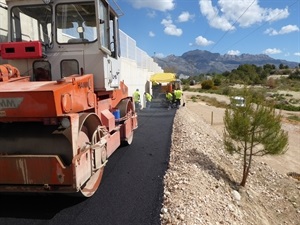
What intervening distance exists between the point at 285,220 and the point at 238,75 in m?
88.7

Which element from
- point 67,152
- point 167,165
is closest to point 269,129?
point 167,165

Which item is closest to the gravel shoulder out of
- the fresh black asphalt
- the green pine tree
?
the fresh black asphalt

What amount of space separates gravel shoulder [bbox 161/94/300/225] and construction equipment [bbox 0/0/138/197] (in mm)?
1448

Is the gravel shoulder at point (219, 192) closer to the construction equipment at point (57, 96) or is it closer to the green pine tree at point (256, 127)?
the green pine tree at point (256, 127)

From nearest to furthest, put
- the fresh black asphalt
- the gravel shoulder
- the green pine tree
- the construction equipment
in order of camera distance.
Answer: the construction equipment
the fresh black asphalt
the gravel shoulder
the green pine tree

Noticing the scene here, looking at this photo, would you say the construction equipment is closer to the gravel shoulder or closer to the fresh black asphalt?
the fresh black asphalt

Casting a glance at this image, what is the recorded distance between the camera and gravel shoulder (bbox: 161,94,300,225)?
5.08 meters

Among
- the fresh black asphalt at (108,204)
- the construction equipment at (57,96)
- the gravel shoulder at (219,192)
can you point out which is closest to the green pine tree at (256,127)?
the gravel shoulder at (219,192)

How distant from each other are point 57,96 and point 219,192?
457cm

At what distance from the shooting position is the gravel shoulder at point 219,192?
5.08 meters

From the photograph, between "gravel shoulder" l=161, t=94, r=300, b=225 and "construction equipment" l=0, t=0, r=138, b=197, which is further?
"gravel shoulder" l=161, t=94, r=300, b=225

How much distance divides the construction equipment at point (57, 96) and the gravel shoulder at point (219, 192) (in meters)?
1.45

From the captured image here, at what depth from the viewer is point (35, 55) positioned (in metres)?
5.23

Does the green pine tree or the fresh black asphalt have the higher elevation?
the green pine tree
